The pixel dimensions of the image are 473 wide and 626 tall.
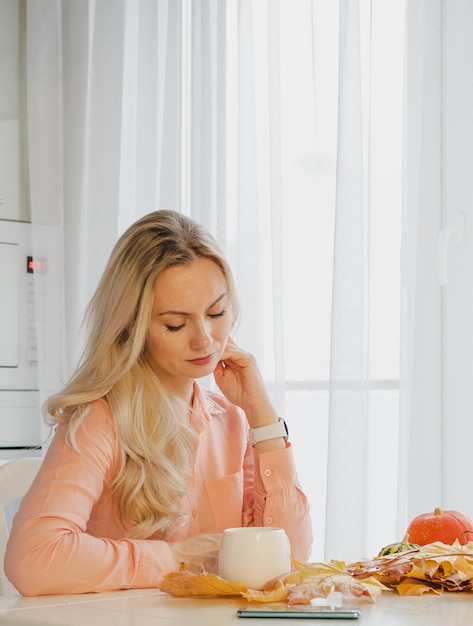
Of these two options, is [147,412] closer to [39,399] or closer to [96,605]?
[96,605]

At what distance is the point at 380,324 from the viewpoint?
2174 mm

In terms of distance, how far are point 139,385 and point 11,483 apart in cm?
36

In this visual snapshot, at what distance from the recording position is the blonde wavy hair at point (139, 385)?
155cm

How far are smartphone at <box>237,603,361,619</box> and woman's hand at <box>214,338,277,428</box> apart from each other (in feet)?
2.37

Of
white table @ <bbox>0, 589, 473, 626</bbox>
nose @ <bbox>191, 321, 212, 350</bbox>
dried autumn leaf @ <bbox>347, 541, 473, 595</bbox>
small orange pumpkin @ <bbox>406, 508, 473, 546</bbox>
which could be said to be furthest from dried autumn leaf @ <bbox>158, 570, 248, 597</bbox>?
nose @ <bbox>191, 321, 212, 350</bbox>

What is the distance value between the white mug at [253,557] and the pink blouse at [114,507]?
0.74 ft

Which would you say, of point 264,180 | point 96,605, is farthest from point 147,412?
point 264,180

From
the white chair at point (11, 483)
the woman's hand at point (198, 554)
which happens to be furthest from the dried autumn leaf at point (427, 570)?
the white chair at point (11, 483)

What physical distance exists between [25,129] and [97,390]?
5.96ft

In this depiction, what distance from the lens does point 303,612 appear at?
3.19 ft

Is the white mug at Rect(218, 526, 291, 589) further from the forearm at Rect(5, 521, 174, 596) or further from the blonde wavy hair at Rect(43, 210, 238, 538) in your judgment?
the blonde wavy hair at Rect(43, 210, 238, 538)

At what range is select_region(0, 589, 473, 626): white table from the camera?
0.95 m

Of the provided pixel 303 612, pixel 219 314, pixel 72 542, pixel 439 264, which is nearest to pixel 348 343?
pixel 439 264

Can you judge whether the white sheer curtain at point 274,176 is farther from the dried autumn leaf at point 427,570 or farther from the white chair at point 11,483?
the dried autumn leaf at point 427,570
